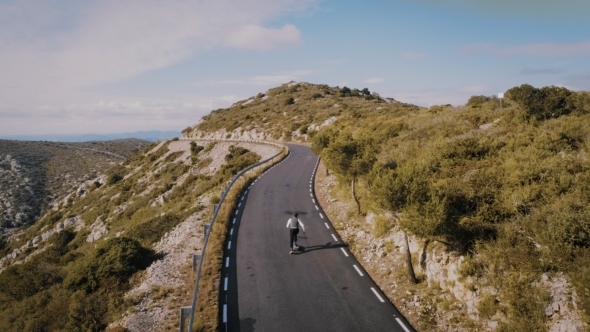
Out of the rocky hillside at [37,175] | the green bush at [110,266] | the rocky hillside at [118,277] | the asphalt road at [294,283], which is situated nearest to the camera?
the asphalt road at [294,283]

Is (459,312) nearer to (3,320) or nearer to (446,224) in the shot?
(446,224)

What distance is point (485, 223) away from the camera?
1070cm

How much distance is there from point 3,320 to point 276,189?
16.9 m

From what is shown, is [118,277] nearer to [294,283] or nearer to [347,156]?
[294,283]

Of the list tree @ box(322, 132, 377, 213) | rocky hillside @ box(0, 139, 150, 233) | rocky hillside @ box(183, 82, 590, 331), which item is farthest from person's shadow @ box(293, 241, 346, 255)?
rocky hillside @ box(0, 139, 150, 233)

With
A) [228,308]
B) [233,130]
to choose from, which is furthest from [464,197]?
[233,130]

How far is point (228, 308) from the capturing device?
10844 mm

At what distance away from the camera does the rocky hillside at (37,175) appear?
210ft

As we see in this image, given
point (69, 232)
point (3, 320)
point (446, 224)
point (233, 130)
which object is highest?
point (233, 130)

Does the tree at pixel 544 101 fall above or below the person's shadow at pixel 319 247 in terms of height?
above

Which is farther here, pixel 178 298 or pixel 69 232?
pixel 69 232

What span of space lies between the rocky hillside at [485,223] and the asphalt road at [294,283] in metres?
0.89

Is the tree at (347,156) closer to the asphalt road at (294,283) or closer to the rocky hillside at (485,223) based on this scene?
the rocky hillside at (485,223)

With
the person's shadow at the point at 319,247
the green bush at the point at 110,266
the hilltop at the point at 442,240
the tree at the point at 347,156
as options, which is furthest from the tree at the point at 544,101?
the green bush at the point at 110,266
